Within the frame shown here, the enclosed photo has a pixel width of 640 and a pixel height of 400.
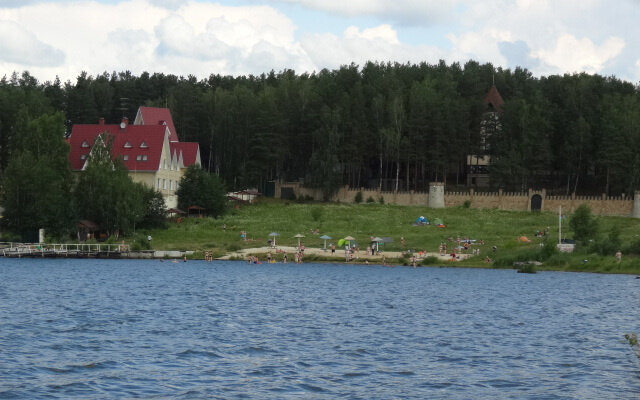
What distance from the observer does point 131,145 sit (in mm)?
110562

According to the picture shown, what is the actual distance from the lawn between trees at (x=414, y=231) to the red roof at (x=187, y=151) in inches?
442

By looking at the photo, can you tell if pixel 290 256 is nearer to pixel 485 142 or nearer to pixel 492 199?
pixel 492 199

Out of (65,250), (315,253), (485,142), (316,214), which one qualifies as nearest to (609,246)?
(315,253)

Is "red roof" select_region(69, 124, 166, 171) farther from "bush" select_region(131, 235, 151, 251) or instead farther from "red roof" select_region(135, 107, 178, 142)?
"bush" select_region(131, 235, 151, 251)

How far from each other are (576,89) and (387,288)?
249 feet

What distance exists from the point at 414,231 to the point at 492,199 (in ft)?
69.8

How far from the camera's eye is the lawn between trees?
270ft

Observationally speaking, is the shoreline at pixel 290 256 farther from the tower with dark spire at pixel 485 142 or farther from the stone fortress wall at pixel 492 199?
the tower with dark spire at pixel 485 142

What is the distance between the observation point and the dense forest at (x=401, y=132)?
381 feet

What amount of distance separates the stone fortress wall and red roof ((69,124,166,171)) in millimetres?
21395

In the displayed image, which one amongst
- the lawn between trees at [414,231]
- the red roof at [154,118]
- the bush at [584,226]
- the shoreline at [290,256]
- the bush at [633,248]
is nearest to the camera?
the bush at [633,248]

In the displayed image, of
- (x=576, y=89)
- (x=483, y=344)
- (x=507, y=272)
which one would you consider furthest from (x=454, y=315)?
(x=576, y=89)

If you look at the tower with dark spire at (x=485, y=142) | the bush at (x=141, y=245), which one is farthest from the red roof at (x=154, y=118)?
the tower with dark spire at (x=485, y=142)

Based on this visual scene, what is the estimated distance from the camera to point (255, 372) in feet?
105
